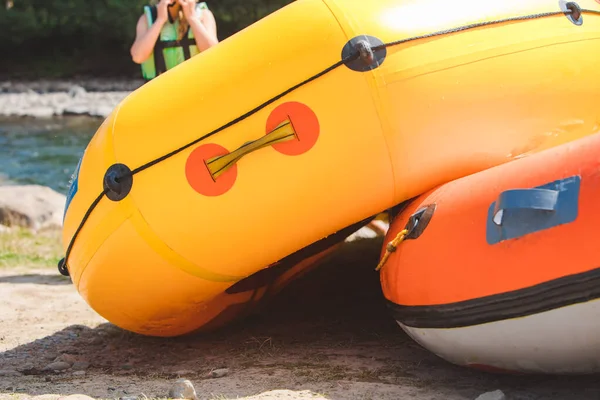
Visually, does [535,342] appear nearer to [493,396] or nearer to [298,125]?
[493,396]

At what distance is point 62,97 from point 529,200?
1418 centimetres

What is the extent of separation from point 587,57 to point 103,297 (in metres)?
1.96

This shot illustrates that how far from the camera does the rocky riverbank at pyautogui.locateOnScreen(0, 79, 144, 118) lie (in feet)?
48.5

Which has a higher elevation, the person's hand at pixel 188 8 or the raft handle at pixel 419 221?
the person's hand at pixel 188 8

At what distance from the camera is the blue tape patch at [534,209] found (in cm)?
254

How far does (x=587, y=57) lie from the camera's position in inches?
127

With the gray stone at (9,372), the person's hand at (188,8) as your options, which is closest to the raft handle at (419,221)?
the gray stone at (9,372)

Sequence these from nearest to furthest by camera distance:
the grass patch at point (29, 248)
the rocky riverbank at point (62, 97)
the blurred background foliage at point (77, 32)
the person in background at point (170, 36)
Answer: the person in background at point (170, 36)
the grass patch at point (29, 248)
the rocky riverbank at point (62, 97)
the blurred background foliage at point (77, 32)

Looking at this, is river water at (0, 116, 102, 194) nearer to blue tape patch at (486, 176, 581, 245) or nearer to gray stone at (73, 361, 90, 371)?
gray stone at (73, 361, 90, 371)

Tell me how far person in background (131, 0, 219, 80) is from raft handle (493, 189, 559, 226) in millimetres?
2257

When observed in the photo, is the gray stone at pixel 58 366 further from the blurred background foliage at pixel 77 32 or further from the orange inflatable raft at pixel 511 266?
the blurred background foliage at pixel 77 32

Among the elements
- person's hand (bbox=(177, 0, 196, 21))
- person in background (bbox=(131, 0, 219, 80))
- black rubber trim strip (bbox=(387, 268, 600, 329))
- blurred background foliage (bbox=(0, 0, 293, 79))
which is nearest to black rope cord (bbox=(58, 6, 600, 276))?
black rubber trim strip (bbox=(387, 268, 600, 329))

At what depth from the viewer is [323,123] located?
9.89ft

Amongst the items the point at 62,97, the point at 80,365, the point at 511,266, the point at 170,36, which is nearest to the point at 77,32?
the point at 62,97
